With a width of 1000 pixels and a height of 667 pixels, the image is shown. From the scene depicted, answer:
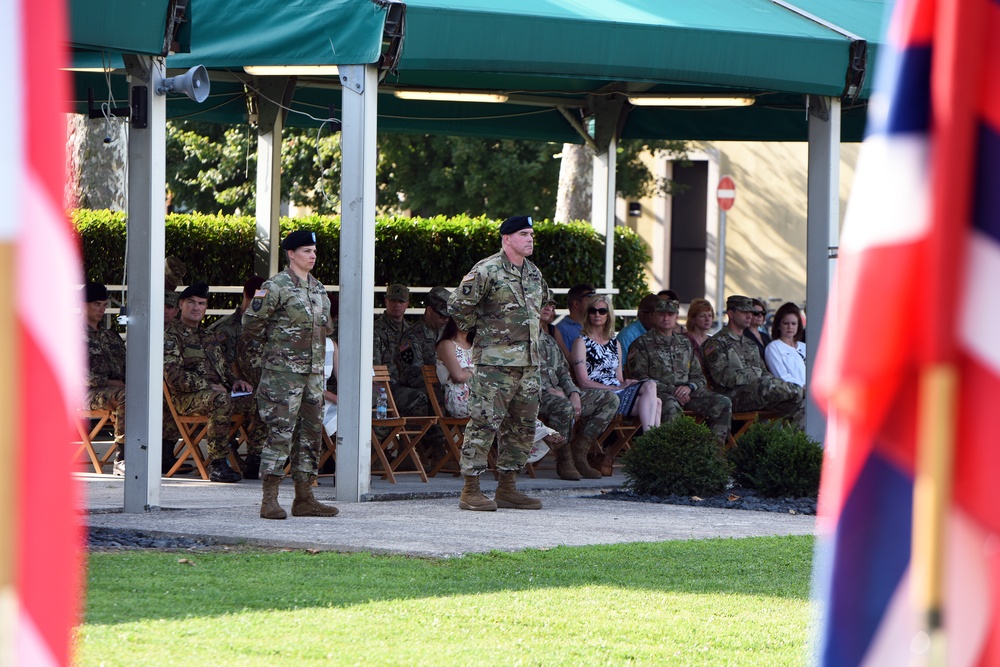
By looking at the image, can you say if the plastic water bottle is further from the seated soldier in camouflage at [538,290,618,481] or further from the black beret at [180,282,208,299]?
the black beret at [180,282,208,299]

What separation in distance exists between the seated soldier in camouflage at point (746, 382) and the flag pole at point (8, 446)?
40.0ft

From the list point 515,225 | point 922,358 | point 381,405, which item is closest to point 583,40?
point 515,225

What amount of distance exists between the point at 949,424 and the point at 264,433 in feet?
34.0

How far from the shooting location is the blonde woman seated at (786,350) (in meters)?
14.3

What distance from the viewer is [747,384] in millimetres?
13844

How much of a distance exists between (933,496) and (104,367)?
10732 mm

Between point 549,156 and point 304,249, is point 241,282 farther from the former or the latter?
point 549,156

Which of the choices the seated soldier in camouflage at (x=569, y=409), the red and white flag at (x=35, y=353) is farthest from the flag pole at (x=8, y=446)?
the seated soldier in camouflage at (x=569, y=409)

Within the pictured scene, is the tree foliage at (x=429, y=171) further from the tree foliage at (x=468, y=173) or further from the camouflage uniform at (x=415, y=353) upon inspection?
the camouflage uniform at (x=415, y=353)

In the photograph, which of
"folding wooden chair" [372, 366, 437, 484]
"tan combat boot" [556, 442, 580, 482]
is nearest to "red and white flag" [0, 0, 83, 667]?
"folding wooden chair" [372, 366, 437, 484]

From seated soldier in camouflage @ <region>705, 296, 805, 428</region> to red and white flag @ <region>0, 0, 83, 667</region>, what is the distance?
477 inches

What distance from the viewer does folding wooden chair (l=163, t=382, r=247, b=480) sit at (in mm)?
11727

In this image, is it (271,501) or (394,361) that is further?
(394,361)

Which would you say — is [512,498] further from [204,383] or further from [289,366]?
[204,383]
